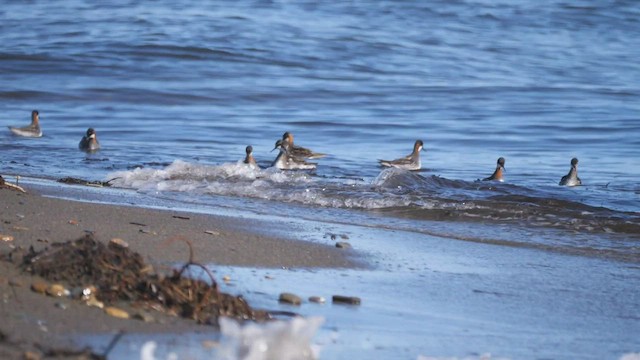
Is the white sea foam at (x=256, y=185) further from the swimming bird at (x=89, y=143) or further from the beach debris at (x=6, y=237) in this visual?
the beach debris at (x=6, y=237)

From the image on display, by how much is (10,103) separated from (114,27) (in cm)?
940

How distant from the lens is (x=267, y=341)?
390 cm

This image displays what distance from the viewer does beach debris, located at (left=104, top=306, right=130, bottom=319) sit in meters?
4.64

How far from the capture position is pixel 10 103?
19344 mm

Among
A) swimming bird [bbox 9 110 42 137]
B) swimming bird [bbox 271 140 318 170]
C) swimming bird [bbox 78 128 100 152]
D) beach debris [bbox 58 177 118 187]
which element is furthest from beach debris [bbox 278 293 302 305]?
swimming bird [bbox 9 110 42 137]

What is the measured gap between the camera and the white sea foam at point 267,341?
3861 millimetres

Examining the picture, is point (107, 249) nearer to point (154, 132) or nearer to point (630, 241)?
point (630, 241)

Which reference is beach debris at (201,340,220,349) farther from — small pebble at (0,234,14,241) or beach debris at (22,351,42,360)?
small pebble at (0,234,14,241)

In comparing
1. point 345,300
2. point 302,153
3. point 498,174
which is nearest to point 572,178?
point 498,174

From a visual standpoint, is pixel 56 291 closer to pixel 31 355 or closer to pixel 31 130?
pixel 31 355

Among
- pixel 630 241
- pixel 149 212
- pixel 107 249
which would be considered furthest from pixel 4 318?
pixel 630 241

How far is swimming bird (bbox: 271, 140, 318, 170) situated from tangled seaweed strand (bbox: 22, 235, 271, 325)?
291 inches

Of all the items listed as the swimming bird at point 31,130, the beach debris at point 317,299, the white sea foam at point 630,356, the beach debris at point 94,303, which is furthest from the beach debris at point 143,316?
the swimming bird at point 31,130

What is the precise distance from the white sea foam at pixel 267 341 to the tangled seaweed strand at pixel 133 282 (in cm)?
78
